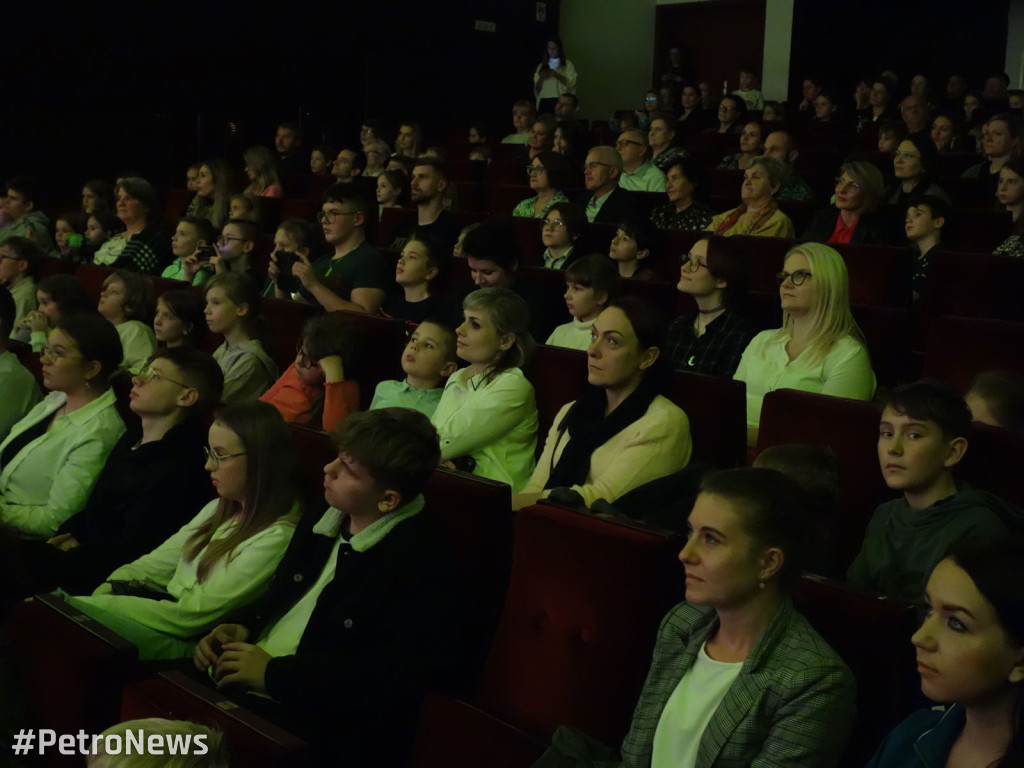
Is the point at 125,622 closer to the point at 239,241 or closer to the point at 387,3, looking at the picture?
the point at 239,241

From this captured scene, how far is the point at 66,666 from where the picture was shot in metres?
0.88

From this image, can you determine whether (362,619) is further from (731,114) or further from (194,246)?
(731,114)

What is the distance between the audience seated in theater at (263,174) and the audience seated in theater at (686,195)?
1168 millimetres

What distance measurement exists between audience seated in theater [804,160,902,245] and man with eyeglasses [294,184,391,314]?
81cm

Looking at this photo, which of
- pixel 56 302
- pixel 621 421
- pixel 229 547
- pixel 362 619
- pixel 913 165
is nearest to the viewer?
pixel 362 619

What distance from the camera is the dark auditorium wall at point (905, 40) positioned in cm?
520

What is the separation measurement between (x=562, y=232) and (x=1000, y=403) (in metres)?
1.06

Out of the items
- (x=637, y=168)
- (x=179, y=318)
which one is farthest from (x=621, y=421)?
(x=637, y=168)

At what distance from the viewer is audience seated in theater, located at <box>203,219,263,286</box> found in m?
2.32

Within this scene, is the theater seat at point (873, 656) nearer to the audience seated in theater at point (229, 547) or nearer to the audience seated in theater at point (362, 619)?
the audience seated in theater at point (362, 619)

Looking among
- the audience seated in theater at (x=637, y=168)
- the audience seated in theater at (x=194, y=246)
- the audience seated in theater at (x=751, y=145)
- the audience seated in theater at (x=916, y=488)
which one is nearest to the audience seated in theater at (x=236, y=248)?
the audience seated in theater at (x=194, y=246)

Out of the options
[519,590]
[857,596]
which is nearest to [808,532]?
[857,596]

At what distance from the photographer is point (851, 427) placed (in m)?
1.19

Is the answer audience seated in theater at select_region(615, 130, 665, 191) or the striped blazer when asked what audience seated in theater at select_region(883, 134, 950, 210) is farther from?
the striped blazer
